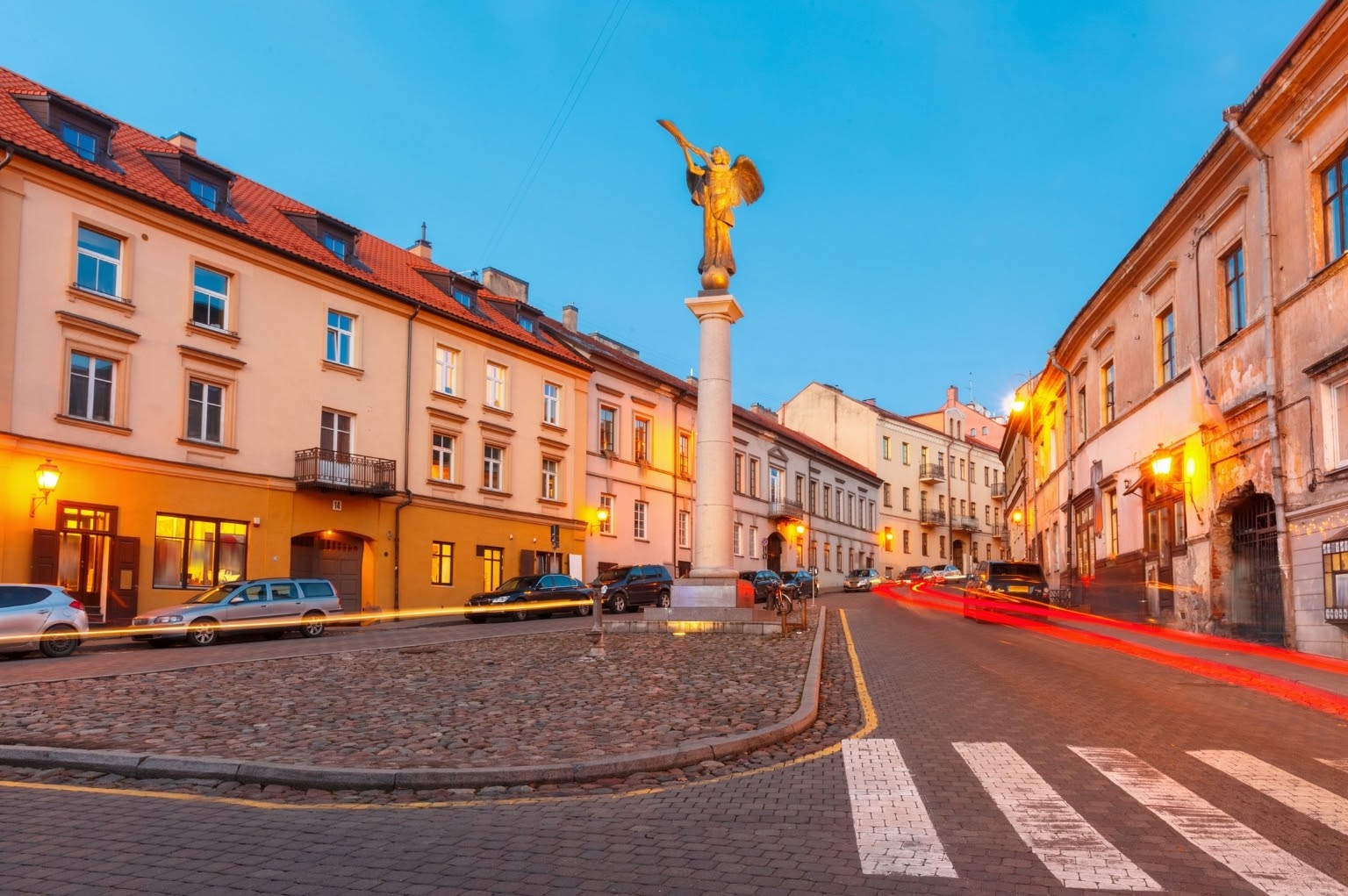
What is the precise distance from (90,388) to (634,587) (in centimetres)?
1770

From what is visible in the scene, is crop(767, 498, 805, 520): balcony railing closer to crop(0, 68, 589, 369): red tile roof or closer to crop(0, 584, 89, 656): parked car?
crop(0, 68, 589, 369): red tile roof

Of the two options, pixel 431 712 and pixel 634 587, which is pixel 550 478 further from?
pixel 431 712

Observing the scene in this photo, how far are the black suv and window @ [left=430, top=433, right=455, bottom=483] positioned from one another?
6246 millimetres

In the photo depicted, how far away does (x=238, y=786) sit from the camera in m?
7.34

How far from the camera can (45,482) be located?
2220 centimetres

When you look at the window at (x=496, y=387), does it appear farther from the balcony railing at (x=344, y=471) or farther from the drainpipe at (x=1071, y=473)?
the drainpipe at (x=1071, y=473)

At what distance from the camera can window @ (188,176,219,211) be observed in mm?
28391

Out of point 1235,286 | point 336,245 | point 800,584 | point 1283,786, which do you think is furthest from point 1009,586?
point 1283,786

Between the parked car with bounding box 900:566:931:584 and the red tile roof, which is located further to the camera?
the parked car with bounding box 900:566:931:584

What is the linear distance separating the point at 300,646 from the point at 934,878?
1739 centimetres

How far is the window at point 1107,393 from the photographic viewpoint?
104ft

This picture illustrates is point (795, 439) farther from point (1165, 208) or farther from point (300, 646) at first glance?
point (300, 646)

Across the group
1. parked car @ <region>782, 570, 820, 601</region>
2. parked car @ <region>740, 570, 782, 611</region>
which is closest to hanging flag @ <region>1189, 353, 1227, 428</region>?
parked car @ <region>740, 570, 782, 611</region>

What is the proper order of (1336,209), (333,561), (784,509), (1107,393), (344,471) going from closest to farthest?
(1336,209) → (344,471) → (333,561) → (1107,393) → (784,509)
